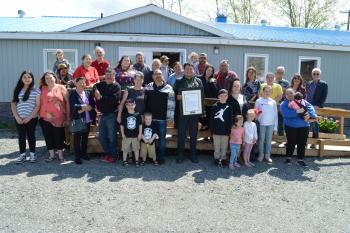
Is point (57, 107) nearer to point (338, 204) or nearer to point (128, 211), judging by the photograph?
point (128, 211)

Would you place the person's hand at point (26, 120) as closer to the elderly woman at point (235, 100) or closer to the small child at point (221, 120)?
the small child at point (221, 120)

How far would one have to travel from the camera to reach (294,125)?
6.55m

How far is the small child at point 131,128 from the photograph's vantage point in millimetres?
6107

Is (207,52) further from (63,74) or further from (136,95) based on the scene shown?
(136,95)

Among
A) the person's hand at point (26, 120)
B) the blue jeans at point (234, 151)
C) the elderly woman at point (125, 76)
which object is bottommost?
the blue jeans at point (234, 151)

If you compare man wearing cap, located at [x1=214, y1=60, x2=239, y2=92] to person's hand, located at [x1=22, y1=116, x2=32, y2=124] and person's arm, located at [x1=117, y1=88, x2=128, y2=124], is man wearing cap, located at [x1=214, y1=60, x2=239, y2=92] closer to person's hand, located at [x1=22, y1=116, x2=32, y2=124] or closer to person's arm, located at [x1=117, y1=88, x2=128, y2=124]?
person's arm, located at [x1=117, y1=88, x2=128, y2=124]

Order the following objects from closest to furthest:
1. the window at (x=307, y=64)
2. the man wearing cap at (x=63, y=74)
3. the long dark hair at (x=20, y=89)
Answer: the long dark hair at (x=20, y=89), the man wearing cap at (x=63, y=74), the window at (x=307, y=64)

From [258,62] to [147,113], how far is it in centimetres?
710

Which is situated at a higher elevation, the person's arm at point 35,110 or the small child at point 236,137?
the person's arm at point 35,110

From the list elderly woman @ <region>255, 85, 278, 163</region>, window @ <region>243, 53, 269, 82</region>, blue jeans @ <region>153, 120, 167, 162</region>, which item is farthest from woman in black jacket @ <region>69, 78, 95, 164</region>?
window @ <region>243, 53, 269, 82</region>

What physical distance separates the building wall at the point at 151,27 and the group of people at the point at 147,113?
4447 mm

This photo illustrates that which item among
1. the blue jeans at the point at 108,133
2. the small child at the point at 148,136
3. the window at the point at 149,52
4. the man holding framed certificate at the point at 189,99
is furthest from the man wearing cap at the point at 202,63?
the window at the point at 149,52

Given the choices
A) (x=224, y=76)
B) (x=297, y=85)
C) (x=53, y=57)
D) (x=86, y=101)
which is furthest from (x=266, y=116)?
(x=53, y=57)

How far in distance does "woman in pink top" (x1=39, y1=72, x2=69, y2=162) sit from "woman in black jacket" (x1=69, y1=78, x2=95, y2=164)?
0.19 metres
